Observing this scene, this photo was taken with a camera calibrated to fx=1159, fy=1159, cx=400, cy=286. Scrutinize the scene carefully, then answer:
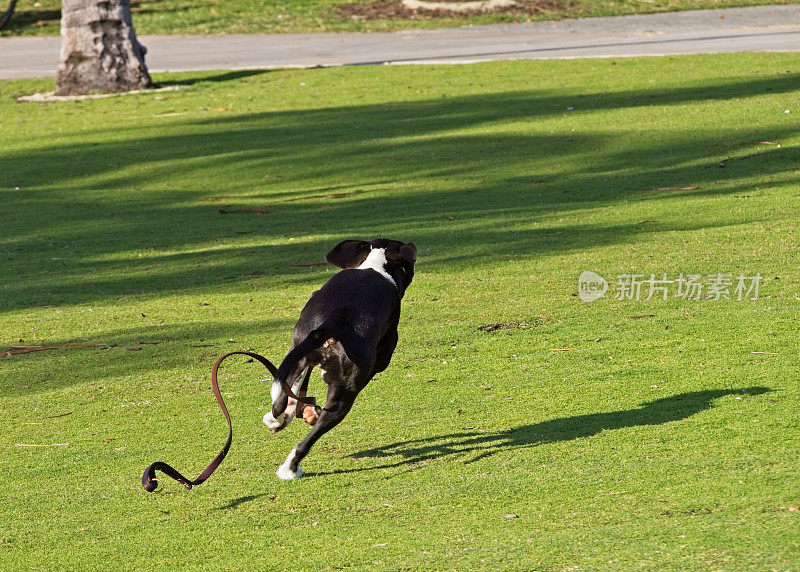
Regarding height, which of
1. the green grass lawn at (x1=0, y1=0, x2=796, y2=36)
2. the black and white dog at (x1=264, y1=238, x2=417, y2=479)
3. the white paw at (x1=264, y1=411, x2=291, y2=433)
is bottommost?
the green grass lawn at (x1=0, y1=0, x2=796, y2=36)

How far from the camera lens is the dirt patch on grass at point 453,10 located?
31219 millimetres

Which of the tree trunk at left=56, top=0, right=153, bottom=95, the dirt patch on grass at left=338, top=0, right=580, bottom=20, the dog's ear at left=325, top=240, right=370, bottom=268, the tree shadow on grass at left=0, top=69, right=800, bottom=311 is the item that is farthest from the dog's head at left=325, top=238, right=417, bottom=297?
the dirt patch on grass at left=338, top=0, right=580, bottom=20

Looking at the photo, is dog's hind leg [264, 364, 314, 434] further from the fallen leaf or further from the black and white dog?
the fallen leaf

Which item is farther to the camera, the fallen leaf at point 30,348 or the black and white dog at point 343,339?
the fallen leaf at point 30,348

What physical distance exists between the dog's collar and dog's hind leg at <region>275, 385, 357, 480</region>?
2.20 ft

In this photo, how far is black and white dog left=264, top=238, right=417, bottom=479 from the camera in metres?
5.76

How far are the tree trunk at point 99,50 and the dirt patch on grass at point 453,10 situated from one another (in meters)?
9.68

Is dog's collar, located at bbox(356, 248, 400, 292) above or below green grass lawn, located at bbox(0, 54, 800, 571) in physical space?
above

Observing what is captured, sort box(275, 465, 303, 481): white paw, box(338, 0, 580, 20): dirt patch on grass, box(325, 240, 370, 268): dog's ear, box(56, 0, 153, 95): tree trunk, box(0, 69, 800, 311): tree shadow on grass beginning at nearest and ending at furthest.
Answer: box(275, 465, 303, 481): white paw → box(325, 240, 370, 268): dog's ear → box(0, 69, 800, 311): tree shadow on grass → box(56, 0, 153, 95): tree trunk → box(338, 0, 580, 20): dirt patch on grass

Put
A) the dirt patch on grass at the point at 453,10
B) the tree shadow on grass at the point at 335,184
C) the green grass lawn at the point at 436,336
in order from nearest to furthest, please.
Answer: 1. the green grass lawn at the point at 436,336
2. the tree shadow on grass at the point at 335,184
3. the dirt patch on grass at the point at 453,10

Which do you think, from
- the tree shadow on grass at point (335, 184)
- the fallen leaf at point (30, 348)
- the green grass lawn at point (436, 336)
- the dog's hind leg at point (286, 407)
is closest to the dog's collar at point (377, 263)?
the dog's hind leg at point (286, 407)

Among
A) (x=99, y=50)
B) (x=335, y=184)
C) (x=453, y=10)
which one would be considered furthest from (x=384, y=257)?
(x=453, y=10)

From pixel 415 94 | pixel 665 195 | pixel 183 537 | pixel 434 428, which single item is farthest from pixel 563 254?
pixel 415 94

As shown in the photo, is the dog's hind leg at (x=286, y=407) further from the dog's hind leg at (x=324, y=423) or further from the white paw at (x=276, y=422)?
the dog's hind leg at (x=324, y=423)
